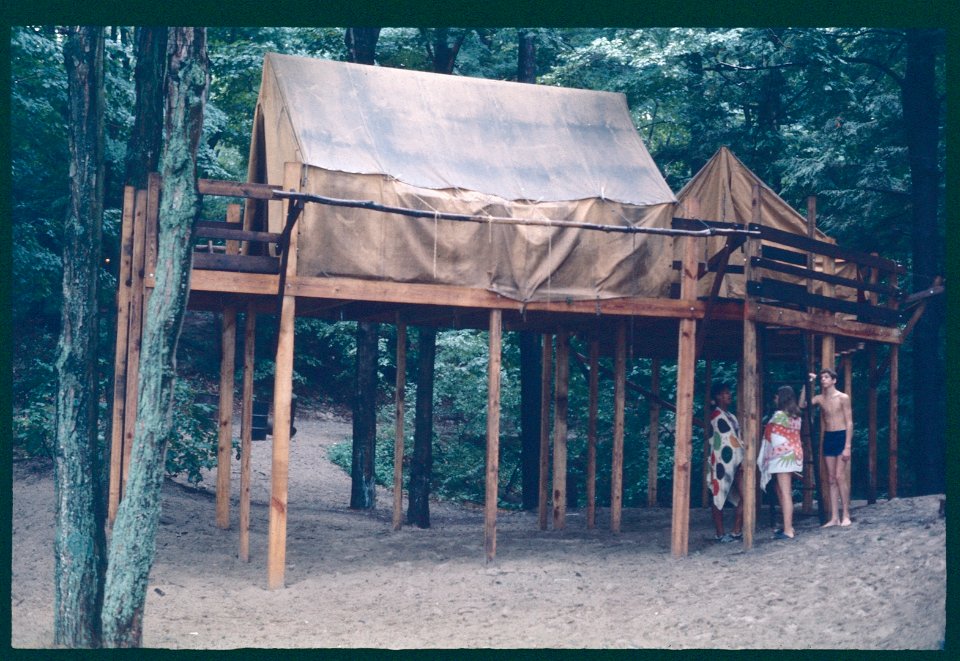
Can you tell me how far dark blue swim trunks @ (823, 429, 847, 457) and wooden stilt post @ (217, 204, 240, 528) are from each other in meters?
7.51

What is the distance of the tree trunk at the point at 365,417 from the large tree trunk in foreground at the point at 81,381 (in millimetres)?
7804

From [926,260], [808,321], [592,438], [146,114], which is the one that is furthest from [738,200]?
[146,114]

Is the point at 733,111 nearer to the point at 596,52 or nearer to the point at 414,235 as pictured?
the point at 596,52

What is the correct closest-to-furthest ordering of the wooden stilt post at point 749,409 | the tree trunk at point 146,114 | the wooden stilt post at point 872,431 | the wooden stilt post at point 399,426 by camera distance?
the wooden stilt post at point 749,409, the tree trunk at point 146,114, the wooden stilt post at point 872,431, the wooden stilt post at point 399,426

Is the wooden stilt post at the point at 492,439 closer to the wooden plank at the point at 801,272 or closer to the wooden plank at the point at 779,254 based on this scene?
the wooden plank at the point at 801,272

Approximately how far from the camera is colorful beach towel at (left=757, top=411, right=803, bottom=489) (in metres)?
12.9

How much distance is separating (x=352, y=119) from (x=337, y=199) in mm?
2414

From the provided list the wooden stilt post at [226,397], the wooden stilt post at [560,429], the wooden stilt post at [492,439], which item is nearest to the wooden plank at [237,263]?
the wooden stilt post at [226,397]

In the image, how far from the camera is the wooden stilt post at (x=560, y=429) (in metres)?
15.4

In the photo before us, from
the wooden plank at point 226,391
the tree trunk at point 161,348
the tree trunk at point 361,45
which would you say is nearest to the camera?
the tree trunk at point 161,348

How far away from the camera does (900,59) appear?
790 inches

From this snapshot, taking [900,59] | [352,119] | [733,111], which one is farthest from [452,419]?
[352,119]

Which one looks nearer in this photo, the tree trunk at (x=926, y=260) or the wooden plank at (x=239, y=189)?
the wooden plank at (x=239, y=189)

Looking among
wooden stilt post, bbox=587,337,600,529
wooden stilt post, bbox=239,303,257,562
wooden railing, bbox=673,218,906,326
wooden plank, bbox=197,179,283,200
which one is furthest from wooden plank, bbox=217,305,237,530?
wooden railing, bbox=673,218,906,326
